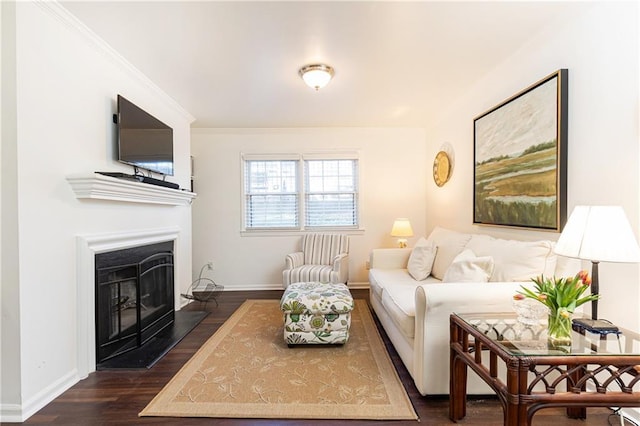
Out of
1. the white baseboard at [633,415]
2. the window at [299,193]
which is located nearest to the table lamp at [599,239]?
the white baseboard at [633,415]

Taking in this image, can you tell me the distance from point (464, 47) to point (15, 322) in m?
3.54

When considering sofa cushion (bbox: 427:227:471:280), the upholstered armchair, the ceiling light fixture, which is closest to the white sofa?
sofa cushion (bbox: 427:227:471:280)

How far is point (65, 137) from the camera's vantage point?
202 cm

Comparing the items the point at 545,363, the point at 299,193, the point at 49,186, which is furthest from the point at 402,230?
the point at 49,186

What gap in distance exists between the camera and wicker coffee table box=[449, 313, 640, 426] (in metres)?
1.20

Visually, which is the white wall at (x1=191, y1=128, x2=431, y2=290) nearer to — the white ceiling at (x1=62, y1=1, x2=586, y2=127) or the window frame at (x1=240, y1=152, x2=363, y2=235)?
the window frame at (x1=240, y1=152, x2=363, y2=235)

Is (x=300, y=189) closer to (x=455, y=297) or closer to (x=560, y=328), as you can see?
(x=455, y=297)

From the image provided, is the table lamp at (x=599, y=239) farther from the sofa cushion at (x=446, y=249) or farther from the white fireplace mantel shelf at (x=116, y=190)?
the white fireplace mantel shelf at (x=116, y=190)

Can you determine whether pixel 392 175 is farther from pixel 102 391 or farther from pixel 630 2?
pixel 102 391

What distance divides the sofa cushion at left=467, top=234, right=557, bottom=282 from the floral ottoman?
1.18 metres

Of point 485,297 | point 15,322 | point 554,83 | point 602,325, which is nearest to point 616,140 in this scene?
point 554,83

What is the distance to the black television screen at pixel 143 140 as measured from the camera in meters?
2.48

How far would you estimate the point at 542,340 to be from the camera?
136 cm

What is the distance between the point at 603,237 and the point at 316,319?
6.33 feet
